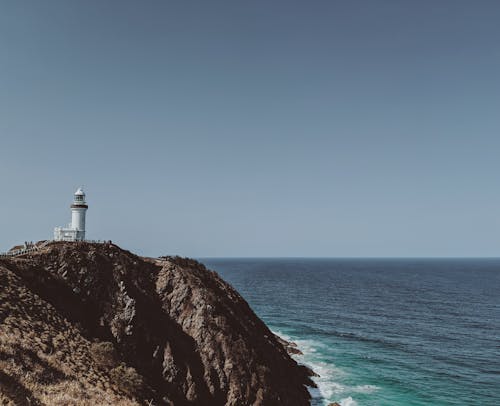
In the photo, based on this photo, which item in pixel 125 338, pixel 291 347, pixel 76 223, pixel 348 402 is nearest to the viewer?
pixel 125 338

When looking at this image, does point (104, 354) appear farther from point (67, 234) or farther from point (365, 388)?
point (365, 388)

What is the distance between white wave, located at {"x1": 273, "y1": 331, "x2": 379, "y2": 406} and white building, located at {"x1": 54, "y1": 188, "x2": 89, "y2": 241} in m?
44.8

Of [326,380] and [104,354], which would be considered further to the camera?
[326,380]

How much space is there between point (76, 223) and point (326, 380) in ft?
163

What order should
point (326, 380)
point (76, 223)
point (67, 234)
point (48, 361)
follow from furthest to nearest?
point (76, 223)
point (67, 234)
point (326, 380)
point (48, 361)

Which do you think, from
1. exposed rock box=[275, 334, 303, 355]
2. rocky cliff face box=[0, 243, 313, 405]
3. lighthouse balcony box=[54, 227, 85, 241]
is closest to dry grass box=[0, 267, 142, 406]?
rocky cliff face box=[0, 243, 313, 405]

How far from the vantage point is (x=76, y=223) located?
59.3 meters

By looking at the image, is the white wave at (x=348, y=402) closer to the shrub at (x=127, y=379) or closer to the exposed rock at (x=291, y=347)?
the exposed rock at (x=291, y=347)

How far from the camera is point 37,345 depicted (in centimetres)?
3061

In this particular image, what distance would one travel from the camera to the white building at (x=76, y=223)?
5650cm

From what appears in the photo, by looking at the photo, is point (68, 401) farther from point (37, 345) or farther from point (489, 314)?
point (489, 314)

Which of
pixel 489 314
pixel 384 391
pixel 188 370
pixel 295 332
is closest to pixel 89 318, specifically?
pixel 188 370

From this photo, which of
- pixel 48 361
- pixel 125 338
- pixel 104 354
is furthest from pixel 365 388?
pixel 48 361

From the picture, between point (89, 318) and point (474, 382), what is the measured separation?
57719mm
